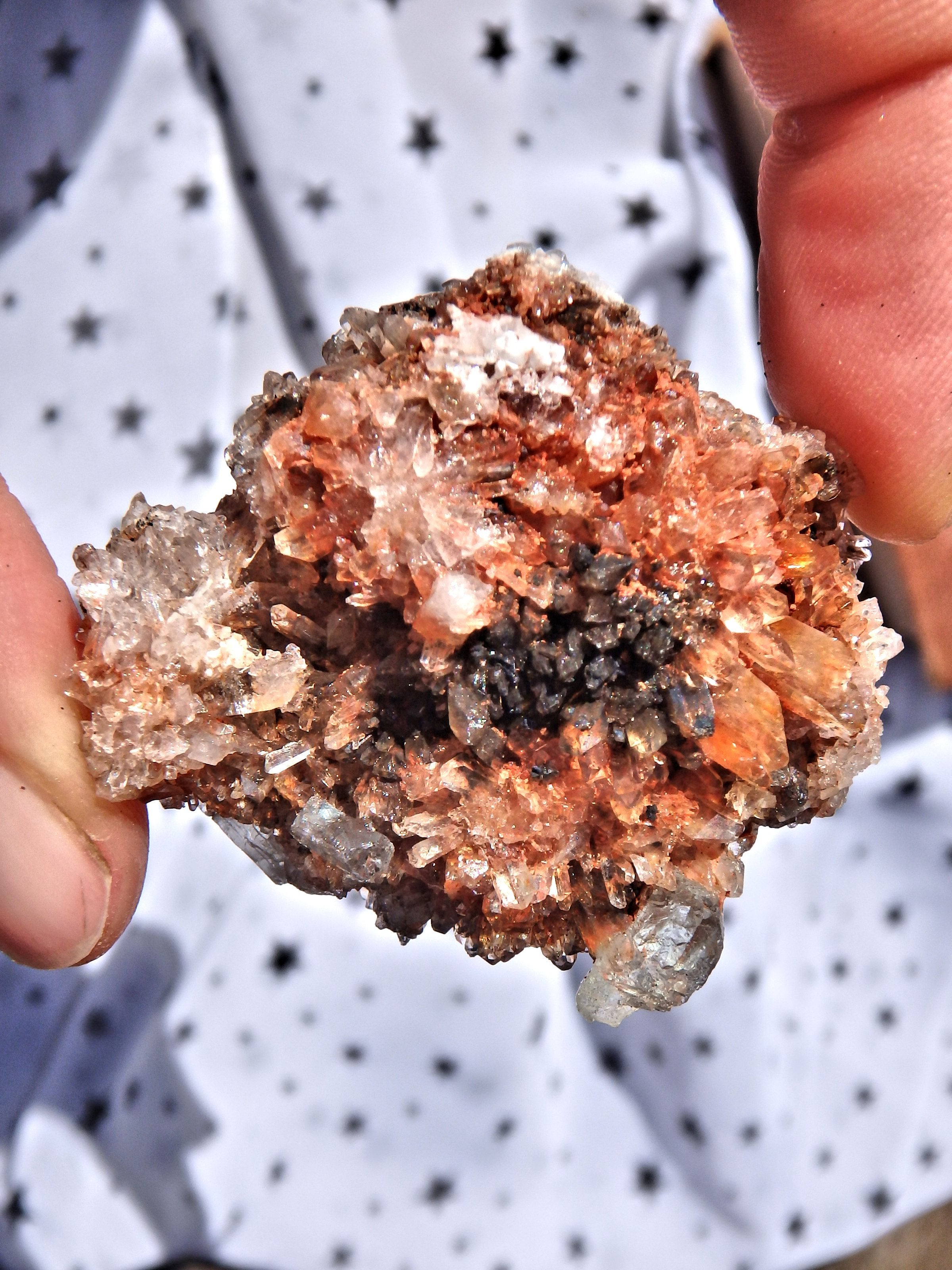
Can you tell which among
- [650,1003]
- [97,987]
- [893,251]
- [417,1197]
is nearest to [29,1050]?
[97,987]

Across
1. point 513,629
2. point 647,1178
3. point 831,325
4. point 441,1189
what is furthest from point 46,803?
point 647,1178

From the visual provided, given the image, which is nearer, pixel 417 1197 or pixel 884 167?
pixel 884 167

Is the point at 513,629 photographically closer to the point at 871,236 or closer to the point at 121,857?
the point at 121,857

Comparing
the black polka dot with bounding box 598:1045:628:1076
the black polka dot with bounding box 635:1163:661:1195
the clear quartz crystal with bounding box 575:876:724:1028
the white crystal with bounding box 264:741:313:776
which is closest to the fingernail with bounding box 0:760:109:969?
the white crystal with bounding box 264:741:313:776

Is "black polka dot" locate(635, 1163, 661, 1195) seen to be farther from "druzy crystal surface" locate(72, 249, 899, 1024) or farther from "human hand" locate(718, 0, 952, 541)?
"human hand" locate(718, 0, 952, 541)

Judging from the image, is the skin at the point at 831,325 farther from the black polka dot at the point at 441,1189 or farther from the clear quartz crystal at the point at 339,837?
the black polka dot at the point at 441,1189

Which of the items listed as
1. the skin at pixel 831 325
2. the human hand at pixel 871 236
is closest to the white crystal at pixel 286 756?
the skin at pixel 831 325

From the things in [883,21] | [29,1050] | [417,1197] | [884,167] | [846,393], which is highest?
[883,21]

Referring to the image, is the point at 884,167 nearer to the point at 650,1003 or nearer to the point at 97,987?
the point at 650,1003
